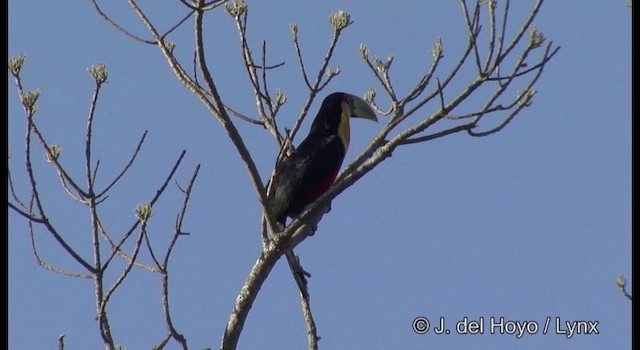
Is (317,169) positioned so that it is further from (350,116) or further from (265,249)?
(265,249)

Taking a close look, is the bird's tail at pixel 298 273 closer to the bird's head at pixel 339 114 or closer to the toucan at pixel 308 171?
the toucan at pixel 308 171

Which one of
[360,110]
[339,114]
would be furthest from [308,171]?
[360,110]

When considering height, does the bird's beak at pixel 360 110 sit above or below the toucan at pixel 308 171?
above

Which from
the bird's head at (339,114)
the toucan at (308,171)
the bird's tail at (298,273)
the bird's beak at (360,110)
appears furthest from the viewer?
the bird's beak at (360,110)

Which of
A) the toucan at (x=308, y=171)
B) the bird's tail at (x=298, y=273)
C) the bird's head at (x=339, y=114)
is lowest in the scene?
the bird's tail at (x=298, y=273)

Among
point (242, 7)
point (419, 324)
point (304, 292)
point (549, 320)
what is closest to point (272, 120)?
point (242, 7)

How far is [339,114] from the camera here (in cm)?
811

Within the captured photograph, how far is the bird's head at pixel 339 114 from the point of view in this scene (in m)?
7.99

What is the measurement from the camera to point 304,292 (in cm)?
577

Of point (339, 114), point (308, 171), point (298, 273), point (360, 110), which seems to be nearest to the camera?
point (298, 273)

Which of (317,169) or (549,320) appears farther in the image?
(317,169)

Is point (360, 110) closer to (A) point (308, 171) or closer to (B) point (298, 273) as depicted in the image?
(A) point (308, 171)

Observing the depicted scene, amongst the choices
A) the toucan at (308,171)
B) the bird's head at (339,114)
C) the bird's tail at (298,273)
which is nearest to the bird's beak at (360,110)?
the bird's head at (339,114)
